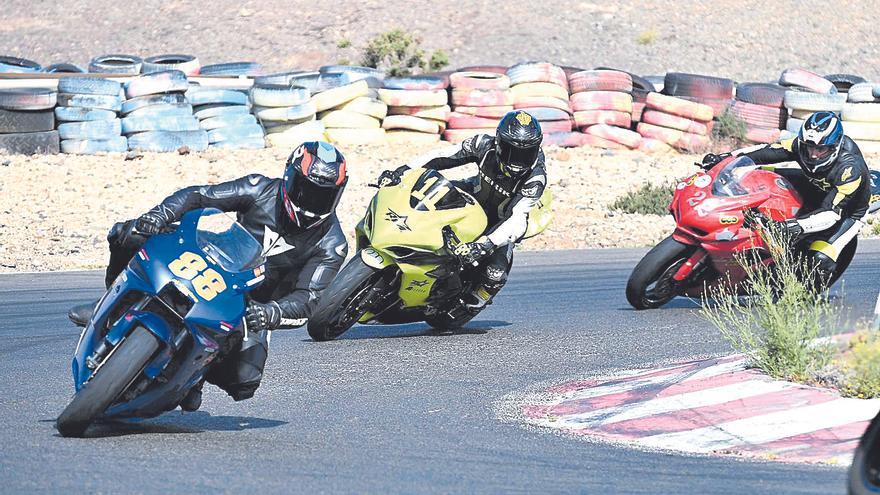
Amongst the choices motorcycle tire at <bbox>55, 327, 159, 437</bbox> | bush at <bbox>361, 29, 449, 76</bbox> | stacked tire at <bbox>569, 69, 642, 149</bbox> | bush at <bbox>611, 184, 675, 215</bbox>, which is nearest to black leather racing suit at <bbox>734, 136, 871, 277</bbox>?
motorcycle tire at <bbox>55, 327, 159, 437</bbox>

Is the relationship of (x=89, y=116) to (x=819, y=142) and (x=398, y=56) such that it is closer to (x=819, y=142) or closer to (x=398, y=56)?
(x=819, y=142)

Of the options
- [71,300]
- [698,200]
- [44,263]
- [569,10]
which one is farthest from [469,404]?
[569,10]

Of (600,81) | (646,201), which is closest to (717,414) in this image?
(646,201)

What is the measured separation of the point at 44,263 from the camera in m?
14.8

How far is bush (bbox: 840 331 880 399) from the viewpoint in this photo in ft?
21.7

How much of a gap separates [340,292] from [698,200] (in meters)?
3.03

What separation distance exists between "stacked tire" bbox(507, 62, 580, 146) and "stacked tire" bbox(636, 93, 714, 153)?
1301 mm

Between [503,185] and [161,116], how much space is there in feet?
33.8

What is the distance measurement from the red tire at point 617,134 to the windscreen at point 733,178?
10992 millimetres

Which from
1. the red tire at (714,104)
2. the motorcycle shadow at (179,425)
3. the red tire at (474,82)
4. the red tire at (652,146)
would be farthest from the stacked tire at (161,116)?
the motorcycle shadow at (179,425)

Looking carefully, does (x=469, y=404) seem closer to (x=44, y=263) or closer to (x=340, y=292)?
(x=340, y=292)

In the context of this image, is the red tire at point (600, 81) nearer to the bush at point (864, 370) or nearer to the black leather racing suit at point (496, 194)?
the black leather racing suit at point (496, 194)

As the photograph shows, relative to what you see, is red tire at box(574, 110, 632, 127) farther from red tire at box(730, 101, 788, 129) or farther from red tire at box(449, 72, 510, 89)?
red tire at box(730, 101, 788, 129)

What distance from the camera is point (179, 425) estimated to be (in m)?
7.02
